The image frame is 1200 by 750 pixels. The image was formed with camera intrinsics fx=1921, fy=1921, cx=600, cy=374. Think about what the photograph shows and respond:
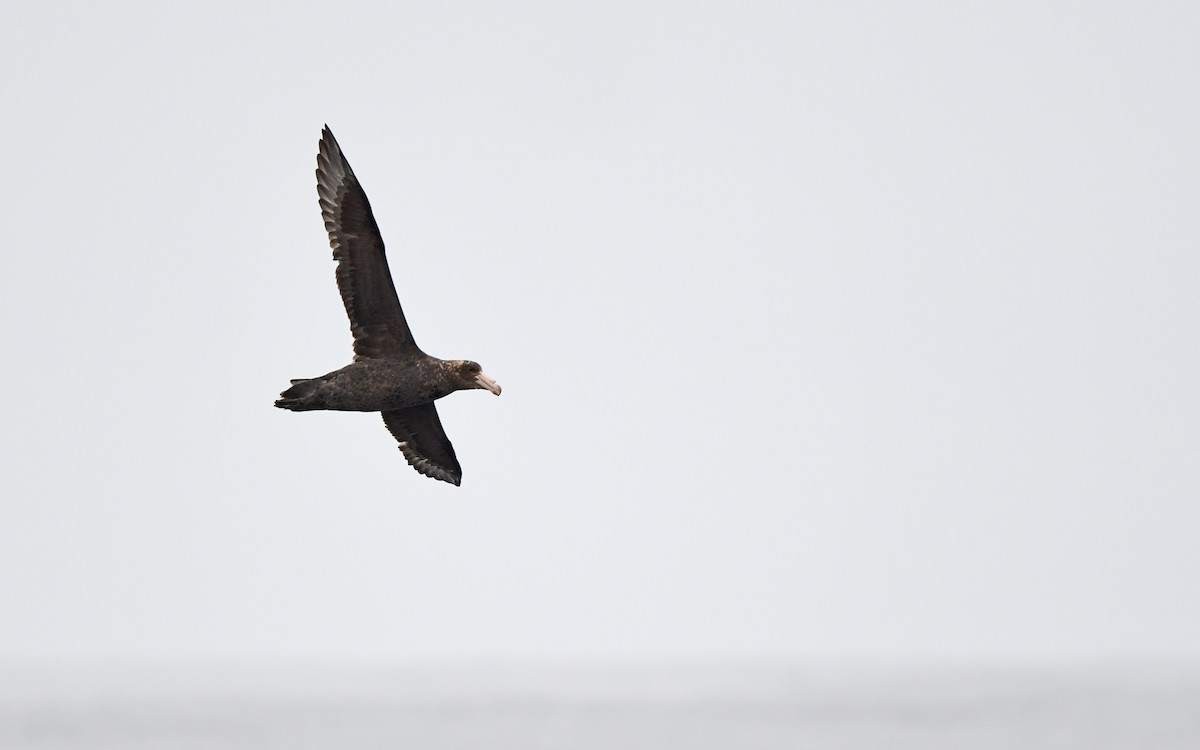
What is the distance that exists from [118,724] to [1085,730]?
59.3 metres

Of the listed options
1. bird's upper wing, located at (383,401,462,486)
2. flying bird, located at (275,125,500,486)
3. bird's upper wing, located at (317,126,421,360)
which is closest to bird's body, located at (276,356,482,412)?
flying bird, located at (275,125,500,486)

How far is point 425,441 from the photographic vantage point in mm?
34312

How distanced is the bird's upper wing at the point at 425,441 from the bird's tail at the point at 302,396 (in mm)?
3666

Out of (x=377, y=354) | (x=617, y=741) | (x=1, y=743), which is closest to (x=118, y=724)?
(x=1, y=743)

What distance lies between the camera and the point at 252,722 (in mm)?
122500

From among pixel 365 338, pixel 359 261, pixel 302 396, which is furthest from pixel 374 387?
pixel 359 261

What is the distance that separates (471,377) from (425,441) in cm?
353

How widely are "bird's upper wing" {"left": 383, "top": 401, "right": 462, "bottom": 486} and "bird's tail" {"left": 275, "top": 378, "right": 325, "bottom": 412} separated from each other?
12.0ft

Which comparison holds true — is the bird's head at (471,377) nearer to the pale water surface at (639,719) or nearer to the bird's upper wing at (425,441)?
the bird's upper wing at (425,441)

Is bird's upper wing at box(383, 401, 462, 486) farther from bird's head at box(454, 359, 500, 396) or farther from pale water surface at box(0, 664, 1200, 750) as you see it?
pale water surface at box(0, 664, 1200, 750)

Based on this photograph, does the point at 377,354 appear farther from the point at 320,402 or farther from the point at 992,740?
the point at 992,740

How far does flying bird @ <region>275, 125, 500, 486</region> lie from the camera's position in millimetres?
30250

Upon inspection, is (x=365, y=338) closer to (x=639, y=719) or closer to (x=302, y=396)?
(x=302, y=396)

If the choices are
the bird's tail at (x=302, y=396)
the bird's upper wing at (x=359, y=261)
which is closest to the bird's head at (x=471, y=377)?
the bird's upper wing at (x=359, y=261)
